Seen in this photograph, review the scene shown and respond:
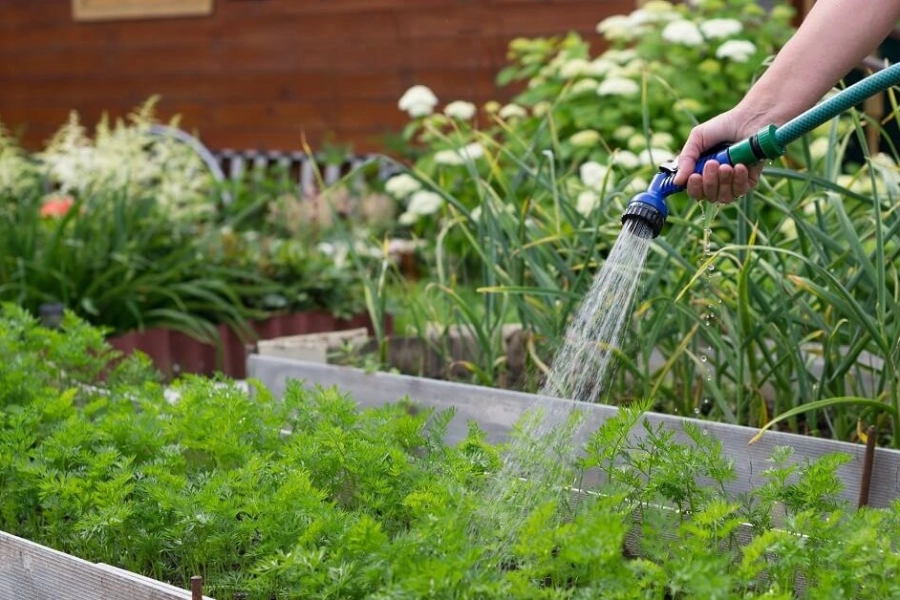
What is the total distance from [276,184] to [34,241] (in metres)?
2.52

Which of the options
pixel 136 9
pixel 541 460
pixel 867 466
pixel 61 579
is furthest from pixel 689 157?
pixel 136 9

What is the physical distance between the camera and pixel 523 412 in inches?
108

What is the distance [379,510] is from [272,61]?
22.4ft

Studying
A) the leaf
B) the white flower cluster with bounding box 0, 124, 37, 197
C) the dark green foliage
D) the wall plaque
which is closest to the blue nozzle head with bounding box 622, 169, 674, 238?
the dark green foliage

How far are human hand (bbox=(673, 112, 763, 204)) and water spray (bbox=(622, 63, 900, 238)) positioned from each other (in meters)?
0.02

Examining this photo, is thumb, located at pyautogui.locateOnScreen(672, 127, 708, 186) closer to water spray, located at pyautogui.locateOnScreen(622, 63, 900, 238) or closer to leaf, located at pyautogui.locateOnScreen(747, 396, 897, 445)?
water spray, located at pyautogui.locateOnScreen(622, 63, 900, 238)

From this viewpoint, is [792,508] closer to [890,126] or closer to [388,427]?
[388,427]

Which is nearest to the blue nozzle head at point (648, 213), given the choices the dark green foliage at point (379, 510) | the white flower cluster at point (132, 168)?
the dark green foliage at point (379, 510)

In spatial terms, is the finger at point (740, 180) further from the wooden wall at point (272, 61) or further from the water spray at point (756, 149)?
the wooden wall at point (272, 61)

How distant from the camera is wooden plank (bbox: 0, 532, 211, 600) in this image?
1860 millimetres

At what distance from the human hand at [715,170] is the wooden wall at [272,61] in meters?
5.02

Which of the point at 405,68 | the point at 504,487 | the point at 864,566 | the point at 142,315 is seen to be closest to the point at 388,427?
the point at 504,487

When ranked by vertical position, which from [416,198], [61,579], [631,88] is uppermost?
[631,88]

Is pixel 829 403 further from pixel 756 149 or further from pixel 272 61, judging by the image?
pixel 272 61
